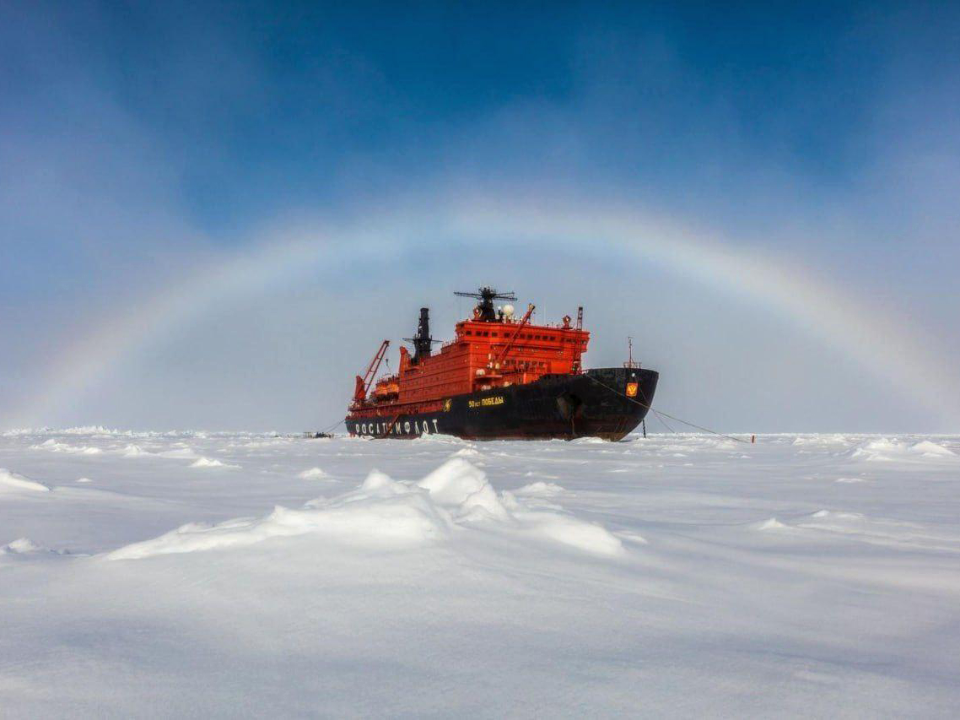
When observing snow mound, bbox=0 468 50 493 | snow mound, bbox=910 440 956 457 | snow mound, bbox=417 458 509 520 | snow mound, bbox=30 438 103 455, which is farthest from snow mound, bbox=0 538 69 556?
snow mound, bbox=910 440 956 457

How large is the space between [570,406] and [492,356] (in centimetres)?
961

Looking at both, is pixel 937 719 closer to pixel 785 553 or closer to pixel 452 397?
pixel 785 553

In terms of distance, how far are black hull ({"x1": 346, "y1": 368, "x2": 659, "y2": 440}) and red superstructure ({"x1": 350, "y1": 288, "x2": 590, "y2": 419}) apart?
5.32 ft

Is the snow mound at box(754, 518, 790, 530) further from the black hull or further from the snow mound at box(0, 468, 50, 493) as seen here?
the black hull

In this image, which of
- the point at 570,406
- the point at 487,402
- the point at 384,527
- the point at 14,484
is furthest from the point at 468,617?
the point at 487,402

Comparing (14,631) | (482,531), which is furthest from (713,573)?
(14,631)

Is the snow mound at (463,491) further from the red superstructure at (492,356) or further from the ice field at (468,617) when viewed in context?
the red superstructure at (492,356)

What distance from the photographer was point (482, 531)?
328cm

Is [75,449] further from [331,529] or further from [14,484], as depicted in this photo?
[331,529]

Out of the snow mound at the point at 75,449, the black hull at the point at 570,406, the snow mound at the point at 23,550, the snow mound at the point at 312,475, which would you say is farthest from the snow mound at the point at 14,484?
the black hull at the point at 570,406

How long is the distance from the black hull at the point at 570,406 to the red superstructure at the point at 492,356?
1.62m

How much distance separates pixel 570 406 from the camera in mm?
29109

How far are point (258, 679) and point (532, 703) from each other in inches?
29.9

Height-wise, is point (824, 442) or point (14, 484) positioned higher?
point (14, 484)
